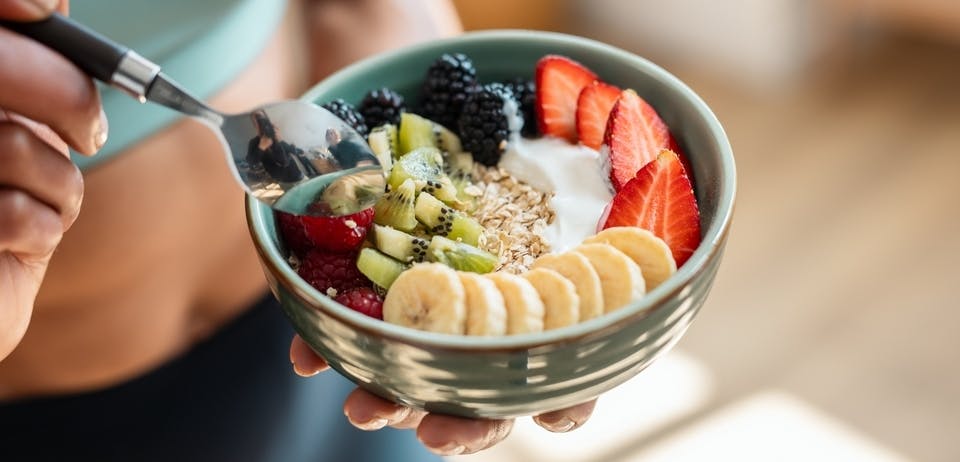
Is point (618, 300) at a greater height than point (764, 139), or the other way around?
point (618, 300)

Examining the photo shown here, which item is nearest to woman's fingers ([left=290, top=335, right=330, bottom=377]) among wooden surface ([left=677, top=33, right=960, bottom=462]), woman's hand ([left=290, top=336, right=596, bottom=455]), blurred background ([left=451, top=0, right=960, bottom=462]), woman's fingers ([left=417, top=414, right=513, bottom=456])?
woman's hand ([left=290, top=336, right=596, bottom=455])

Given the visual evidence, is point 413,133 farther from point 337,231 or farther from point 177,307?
point 177,307

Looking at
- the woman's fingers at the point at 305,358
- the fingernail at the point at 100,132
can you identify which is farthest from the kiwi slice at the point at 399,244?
the fingernail at the point at 100,132

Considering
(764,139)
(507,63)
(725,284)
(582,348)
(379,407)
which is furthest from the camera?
(764,139)

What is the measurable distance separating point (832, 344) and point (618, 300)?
1.27 m

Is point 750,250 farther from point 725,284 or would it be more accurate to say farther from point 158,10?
point 158,10

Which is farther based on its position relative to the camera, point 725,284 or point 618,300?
point 725,284

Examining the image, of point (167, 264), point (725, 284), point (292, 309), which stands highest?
point (292, 309)

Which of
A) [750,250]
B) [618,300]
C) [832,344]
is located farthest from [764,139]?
[618,300]

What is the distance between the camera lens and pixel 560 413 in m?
0.79

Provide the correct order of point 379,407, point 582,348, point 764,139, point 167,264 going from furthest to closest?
1. point 764,139
2. point 167,264
3. point 379,407
4. point 582,348

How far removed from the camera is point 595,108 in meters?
0.83

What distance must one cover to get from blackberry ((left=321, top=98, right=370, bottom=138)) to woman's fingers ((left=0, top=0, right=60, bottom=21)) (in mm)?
257

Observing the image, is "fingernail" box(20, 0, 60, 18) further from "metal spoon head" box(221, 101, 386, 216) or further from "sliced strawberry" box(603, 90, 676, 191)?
"sliced strawberry" box(603, 90, 676, 191)
